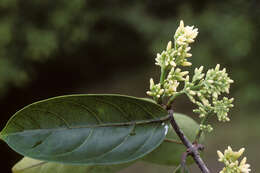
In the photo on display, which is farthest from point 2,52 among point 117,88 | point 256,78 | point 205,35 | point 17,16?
point 256,78

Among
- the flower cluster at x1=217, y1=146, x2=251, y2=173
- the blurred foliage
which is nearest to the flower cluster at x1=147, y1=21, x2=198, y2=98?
the flower cluster at x1=217, y1=146, x2=251, y2=173

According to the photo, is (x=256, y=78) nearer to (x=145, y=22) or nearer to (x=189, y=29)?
(x=145, y=22)

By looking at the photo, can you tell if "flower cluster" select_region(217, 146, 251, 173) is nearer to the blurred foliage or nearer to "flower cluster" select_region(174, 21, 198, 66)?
"flower cluster" select_region(174, 21, 198, 66)

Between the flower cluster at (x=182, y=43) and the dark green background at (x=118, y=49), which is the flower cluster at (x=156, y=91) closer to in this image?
the flower cluster at (x=182, y=43)

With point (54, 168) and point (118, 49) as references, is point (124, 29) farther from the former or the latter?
point (54, 168)

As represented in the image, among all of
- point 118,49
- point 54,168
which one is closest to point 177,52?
point 54,168

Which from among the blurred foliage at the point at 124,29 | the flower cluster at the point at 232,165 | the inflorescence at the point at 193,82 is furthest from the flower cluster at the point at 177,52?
the blurred foliage at the point at 124,29
